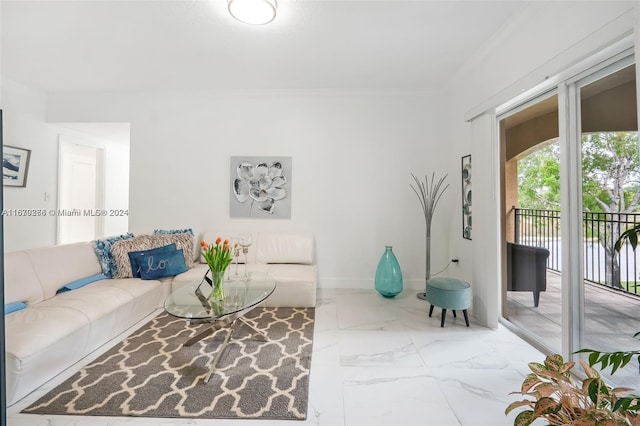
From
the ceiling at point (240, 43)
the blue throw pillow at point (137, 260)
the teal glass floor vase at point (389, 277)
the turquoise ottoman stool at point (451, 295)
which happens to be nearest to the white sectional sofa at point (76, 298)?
the blue throw pillow at point (137, 260)

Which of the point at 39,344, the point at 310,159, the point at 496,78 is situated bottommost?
the point at 39,344

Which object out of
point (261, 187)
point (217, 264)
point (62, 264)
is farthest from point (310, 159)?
point (62, 264)

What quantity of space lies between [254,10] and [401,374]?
9.26ft

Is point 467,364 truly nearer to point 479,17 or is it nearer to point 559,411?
point 559,411

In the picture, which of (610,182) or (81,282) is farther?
(81,282)

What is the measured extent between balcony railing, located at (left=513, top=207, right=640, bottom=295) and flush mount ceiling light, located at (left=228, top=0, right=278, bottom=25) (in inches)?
102

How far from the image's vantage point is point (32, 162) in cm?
375

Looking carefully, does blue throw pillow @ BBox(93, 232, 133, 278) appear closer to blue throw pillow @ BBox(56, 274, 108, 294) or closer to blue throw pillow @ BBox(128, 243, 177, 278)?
blue throw pillow @ BBox(56, 274, 108, 294)

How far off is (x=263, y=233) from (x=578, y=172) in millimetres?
3207

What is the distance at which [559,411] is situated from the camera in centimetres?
93

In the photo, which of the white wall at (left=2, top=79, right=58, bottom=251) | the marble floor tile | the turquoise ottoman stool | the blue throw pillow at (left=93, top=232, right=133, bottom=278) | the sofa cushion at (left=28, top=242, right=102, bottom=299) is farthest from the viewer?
the white wall at (left=2, top=79, right=58, bottom=251)

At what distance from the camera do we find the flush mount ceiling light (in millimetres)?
2033

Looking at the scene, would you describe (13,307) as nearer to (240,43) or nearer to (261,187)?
(261,187)

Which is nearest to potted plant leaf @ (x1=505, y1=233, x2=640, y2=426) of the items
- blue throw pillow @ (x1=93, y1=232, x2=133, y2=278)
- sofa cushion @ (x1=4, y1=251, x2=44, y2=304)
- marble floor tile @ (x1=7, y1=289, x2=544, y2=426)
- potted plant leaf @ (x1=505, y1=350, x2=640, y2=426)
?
potted plant leaf @ (x1=505, y1=350, x2=640, y2=426)
